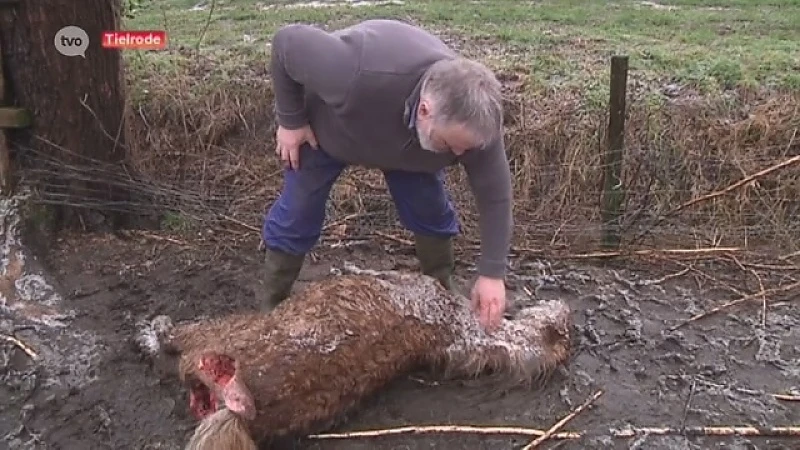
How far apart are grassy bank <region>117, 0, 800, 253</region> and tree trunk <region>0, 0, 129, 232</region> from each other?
19.6 inches

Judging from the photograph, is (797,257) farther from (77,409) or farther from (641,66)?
(77,409)

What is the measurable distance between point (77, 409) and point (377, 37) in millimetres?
1788

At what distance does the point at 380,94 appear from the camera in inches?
118

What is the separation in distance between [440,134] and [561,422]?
1244 millimetres

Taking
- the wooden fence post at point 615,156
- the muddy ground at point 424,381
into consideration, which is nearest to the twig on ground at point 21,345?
the muddy ground at point 424,381

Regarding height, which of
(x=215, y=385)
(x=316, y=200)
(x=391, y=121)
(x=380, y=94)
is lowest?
(x=215, y=385)

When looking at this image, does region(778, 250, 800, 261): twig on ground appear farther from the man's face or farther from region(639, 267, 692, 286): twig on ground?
the man's face

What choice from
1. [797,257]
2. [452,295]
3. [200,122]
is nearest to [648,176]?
[797,257]

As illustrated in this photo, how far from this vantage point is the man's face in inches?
106

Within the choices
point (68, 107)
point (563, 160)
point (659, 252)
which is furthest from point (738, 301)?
point (68, 107)

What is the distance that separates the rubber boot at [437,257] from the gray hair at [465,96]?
1.22 metres

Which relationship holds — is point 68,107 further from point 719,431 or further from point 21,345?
point 719,431

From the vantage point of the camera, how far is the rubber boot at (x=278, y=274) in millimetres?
3740

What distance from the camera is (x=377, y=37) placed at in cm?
300
